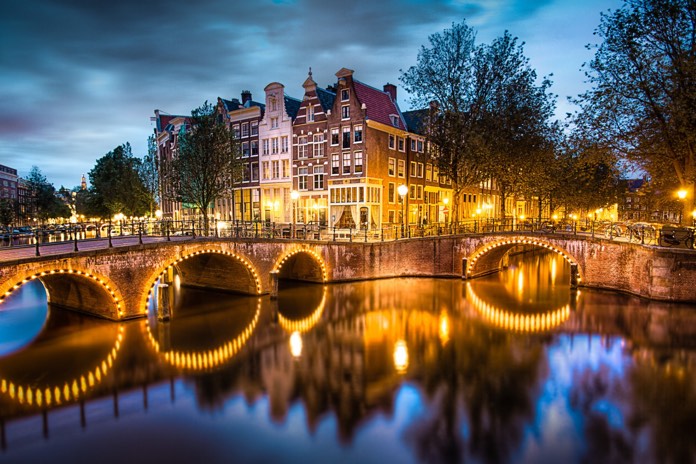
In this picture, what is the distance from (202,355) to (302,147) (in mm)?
28944

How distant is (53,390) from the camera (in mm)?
14258

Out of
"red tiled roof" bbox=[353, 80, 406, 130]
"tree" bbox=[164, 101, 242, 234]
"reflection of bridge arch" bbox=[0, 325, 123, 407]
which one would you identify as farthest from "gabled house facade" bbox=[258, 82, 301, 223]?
"reflection of bridge arch" bbox=[0, 325, 123, 407]

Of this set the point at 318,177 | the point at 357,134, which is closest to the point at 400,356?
the point at 357,134

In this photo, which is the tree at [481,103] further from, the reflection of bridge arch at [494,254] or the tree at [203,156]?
the tree at [203,156]

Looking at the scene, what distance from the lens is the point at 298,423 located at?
12.4 metres

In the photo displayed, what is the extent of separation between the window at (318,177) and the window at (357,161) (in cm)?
418

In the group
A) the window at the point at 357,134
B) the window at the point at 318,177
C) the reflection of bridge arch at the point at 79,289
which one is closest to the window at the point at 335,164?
the window at the point at 318,177

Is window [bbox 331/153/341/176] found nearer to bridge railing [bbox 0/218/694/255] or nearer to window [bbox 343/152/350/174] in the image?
window [bbox 343/152/350/174]

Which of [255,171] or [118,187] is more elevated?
[255,171]

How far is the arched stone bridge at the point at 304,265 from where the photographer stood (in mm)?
19891

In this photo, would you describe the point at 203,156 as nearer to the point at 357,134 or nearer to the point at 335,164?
the point at 335,164

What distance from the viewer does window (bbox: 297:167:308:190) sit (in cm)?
4309

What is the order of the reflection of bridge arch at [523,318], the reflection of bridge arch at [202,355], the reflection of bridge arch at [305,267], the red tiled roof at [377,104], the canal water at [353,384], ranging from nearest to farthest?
the canal water at [353,384], the reflection of bridge arch at [202,355], the reflection of bridge arch at [523,318], the reflection of bridge arch at [305,267], the red tiled roof at [377,104]

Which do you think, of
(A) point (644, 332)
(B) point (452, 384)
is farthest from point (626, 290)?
(B) point (452, 384)
